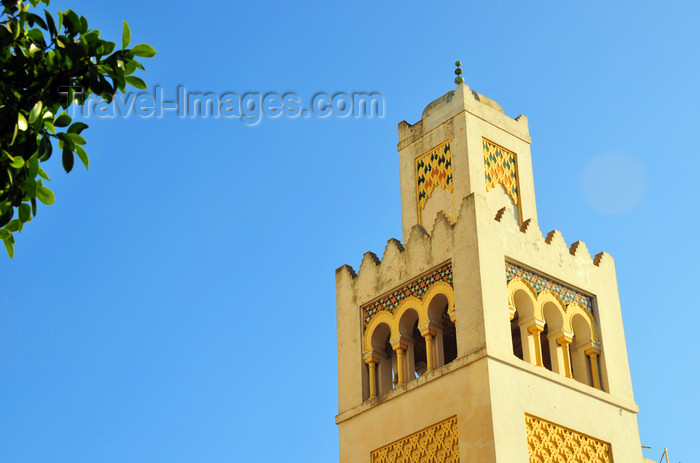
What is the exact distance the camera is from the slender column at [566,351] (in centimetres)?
1502

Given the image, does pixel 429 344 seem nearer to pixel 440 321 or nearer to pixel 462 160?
pixel 440 321

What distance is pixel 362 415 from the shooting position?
50.1 feet

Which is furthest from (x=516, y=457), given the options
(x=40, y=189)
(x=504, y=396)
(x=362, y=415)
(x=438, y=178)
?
(x=40, y=189)

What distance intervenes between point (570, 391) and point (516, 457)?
5.61 feet

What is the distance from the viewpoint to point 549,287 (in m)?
15.4

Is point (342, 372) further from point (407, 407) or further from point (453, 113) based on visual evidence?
point (453, 113)

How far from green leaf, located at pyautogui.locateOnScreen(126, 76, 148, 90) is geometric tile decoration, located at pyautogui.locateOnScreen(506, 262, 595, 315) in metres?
10.3

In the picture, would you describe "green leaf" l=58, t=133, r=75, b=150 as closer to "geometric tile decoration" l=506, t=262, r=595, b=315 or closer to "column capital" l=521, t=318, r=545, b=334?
"geometric tile decoration" l=506, t=262, r=595, b=315

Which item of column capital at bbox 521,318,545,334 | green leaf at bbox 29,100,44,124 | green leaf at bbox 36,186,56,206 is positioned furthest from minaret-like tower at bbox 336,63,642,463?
green leaf at bbox 29,100,44,124

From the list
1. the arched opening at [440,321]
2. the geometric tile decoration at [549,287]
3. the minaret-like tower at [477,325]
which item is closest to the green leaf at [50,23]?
the minaret-like tower at [477,325]

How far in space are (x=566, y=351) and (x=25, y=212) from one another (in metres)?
11.2

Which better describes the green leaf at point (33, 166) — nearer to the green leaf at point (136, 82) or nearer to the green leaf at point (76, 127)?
the green leaf at point (76, 127)

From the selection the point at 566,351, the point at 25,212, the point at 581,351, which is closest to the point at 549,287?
the point at 566,351

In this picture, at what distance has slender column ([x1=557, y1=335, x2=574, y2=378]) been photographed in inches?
591
